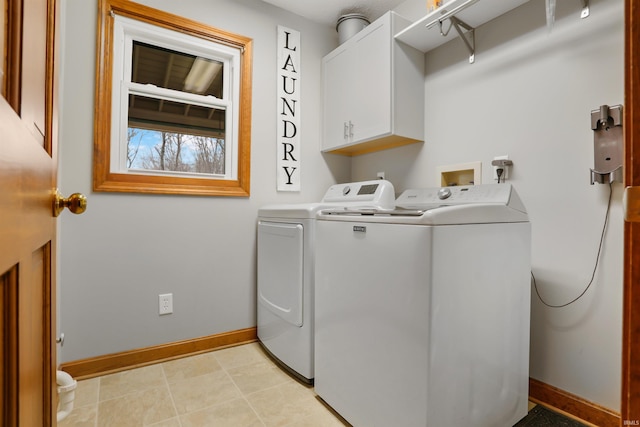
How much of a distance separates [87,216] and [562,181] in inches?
99.3

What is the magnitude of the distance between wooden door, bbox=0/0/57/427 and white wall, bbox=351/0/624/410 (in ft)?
6.11

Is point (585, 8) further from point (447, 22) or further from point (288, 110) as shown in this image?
point (288, 110)

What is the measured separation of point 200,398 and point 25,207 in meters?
1.58

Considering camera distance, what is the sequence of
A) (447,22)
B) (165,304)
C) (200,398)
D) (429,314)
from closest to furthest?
(429,314), (200,398), (447,22), (165,304)

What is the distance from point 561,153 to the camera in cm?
153

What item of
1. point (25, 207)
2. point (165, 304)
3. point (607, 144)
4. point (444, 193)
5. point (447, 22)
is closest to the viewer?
point (25, 207)

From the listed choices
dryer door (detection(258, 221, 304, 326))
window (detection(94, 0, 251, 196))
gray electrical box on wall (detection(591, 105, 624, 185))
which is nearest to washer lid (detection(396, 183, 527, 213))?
gray electrical box on wall (detection(591, 105, 624, 185))

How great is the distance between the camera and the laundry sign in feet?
8.08

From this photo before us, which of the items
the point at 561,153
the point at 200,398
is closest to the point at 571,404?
the point at 561,153

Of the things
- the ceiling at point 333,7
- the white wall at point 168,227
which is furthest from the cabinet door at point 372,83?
the white wall at point 168,227

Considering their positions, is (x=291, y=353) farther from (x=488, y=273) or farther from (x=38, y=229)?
(x=38, y=229)

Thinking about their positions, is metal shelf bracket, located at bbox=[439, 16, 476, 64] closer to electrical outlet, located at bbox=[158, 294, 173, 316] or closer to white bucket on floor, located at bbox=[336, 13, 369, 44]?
white bucket on floor, located at bbox=[336, 13, 369, 44]

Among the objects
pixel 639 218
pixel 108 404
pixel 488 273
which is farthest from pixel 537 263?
pixel 108 404

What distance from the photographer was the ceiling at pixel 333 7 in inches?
93.8
